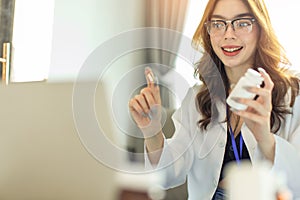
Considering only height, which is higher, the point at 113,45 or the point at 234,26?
the point at 234,26

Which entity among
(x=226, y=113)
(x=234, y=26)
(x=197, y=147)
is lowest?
(x=197, y=147)

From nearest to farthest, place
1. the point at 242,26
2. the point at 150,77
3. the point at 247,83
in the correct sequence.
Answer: the point at 247,83 < the point at 242,26 < the point at 150,77

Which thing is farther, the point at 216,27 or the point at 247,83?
the point at 216,27

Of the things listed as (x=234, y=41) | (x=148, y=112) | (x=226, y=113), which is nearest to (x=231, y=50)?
(x=234, y=41)

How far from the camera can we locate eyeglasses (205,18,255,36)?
1000 mm

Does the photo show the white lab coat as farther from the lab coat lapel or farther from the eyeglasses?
the eyeglasses

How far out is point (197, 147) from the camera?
3.50ft

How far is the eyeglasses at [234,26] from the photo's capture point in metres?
1.00

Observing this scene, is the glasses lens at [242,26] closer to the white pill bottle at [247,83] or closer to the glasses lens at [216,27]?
the glasses lens at [216,27]

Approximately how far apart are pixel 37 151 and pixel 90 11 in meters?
0.50

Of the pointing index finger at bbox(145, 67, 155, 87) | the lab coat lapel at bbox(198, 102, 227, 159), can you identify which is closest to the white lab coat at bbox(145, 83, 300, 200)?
the lab coat lapel at bbox(198, 102, 227, 159)

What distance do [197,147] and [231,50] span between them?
0.26m

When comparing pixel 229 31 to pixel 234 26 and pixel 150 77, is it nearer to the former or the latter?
pixel 234 26

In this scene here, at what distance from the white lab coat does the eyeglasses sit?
15cm
